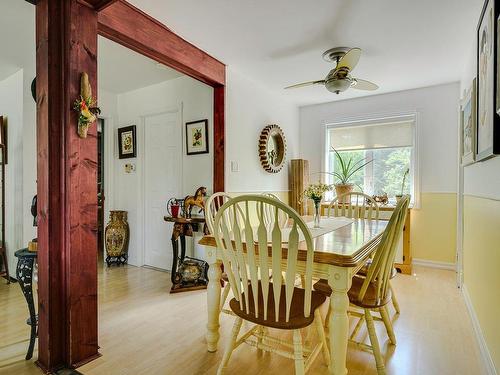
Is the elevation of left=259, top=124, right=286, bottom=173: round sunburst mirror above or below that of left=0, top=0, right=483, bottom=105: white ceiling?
below

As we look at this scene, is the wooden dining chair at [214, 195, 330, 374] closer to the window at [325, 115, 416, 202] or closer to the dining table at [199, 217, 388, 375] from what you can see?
the dining table at [199, 217, 388, 375]

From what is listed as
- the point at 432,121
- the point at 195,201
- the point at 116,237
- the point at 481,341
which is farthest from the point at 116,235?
the point at 432,121

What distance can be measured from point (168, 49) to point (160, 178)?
1.69 meters

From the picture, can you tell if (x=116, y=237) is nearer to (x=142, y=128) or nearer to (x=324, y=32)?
(x=142, y=128)

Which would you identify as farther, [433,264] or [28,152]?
[433,264]

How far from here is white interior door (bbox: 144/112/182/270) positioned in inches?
136

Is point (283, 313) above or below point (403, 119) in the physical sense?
below

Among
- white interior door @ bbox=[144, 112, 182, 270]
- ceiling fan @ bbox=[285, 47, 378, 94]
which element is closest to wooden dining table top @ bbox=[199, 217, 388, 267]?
ceiling fan @ bbox=[285, 47, 378, 94]

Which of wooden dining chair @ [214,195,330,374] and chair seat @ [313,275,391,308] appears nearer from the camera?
wooden dining chair @ [214,195,330,374]

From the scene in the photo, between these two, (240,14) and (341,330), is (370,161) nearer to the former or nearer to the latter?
(240,14)

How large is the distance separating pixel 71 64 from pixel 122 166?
2.40 metres

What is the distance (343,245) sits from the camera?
1.53 meters

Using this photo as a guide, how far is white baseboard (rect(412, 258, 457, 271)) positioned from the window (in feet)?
2.73

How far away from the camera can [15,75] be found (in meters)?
3.12
